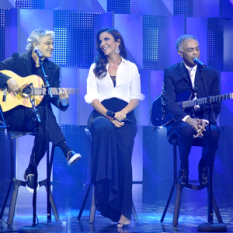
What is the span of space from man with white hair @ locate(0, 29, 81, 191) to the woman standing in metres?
0.27

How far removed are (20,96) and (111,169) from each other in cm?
110

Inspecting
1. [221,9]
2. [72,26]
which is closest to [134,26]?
[72,26]

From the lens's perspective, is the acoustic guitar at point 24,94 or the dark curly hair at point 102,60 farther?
the dark curly hair at point 102,60

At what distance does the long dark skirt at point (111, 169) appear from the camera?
3787 millimetres

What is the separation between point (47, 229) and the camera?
10.9 feet

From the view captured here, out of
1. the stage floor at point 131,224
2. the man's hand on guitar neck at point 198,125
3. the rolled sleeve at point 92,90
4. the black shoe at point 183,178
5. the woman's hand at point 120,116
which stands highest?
the rolled sleeve at point 92,90

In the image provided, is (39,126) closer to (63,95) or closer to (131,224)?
(63,95)

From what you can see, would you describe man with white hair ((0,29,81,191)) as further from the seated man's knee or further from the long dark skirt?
the seated man's knee

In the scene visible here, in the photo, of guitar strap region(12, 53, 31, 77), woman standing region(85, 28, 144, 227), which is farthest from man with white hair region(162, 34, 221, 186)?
guitar strap region(12, 53, 31, 77)

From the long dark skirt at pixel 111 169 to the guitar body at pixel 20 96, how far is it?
2.16 feet

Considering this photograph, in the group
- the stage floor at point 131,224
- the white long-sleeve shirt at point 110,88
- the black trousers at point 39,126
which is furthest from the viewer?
the white long-sleeve shirt at point 110,88

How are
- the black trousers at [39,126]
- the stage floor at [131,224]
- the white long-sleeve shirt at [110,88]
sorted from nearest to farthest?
the stage floor at [131,224], the black trousers at [39,126], the white long-sleeve shirt at [110,88]

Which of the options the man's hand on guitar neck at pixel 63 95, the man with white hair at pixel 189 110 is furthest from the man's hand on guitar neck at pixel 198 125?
the man's hand on guitar neck at pixel 63 95

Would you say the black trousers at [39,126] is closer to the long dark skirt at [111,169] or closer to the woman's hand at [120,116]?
the long dark skirt at [111,169]
